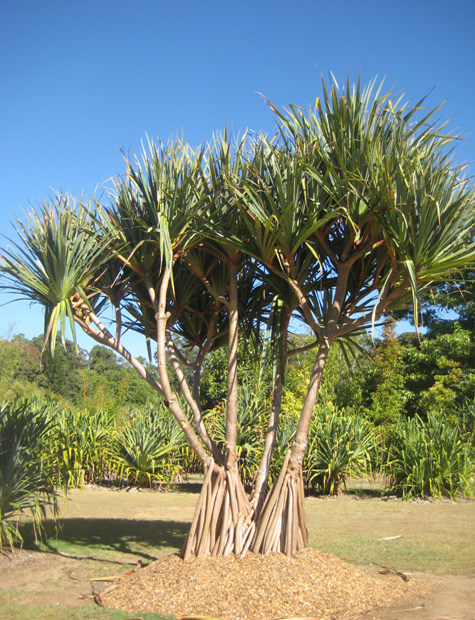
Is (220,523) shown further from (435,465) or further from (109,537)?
(435,465)

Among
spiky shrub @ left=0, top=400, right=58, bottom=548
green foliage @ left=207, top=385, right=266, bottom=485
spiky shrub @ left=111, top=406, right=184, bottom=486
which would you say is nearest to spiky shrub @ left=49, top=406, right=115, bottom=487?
spiky shrub @ left=111, top=406, right=184, bottom=486

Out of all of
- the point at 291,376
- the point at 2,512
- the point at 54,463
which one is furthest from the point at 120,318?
the point at 291,376

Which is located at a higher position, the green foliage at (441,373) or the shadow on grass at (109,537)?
the green foliage at (441,373)

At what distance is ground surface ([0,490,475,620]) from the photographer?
4250mm

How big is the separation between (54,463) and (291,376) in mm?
10054

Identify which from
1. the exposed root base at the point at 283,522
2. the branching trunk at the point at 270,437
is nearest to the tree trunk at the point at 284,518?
the exposed root base at the point at 283,522

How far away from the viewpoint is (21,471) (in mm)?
5664

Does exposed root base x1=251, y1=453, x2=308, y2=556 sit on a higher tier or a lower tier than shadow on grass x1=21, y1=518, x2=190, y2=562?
higher

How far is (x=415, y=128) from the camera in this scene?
4977 mm

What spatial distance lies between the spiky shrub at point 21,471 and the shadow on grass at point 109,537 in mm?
576

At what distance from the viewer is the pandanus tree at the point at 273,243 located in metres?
4.71

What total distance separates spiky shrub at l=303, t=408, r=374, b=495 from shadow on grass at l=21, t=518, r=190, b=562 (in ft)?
12.9

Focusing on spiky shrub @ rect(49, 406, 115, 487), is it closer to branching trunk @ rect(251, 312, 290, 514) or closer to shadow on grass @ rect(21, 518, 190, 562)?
shadow on grass @ rect(21, 518, 190, 562)

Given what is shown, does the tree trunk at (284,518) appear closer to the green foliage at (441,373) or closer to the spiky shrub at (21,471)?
the spiky shrub at (21,471)
